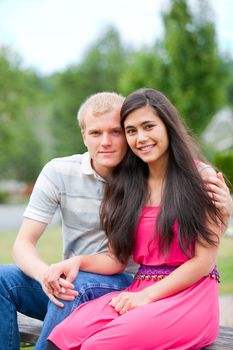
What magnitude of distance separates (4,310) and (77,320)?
55 centimetres

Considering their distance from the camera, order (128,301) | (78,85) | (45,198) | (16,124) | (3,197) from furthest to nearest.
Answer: (78,85)
(16,124)
(3,197)
(45,198)
(128,301)

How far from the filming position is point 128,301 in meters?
2.52

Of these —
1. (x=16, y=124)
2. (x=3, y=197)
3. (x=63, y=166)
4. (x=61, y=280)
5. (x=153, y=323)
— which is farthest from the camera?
(x=16, y=124)

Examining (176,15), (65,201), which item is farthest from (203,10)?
(65,201)

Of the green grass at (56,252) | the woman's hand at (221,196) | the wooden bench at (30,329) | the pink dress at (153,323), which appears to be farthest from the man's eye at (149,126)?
the green grass at (56,252)

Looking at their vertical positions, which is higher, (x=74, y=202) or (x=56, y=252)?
(x=74, y=202)

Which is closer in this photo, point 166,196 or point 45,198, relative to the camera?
point 166,196

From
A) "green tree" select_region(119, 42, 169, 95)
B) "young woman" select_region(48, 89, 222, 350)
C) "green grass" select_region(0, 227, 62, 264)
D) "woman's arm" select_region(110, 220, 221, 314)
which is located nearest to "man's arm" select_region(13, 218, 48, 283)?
"young woman" select_region(48, 89, 222, 350)

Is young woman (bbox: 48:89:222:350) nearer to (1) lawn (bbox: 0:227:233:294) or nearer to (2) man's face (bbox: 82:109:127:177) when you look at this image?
(2) man's face (bbox: 82:109:127:177)

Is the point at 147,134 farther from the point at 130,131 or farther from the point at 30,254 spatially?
the point at 30,254

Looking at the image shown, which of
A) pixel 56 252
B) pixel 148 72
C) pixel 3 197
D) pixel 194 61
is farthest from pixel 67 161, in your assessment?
pixel 3 197

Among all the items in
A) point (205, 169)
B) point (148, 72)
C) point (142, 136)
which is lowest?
point (205, 169)

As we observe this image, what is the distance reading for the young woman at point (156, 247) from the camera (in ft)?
7.88

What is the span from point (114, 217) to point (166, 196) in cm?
30
